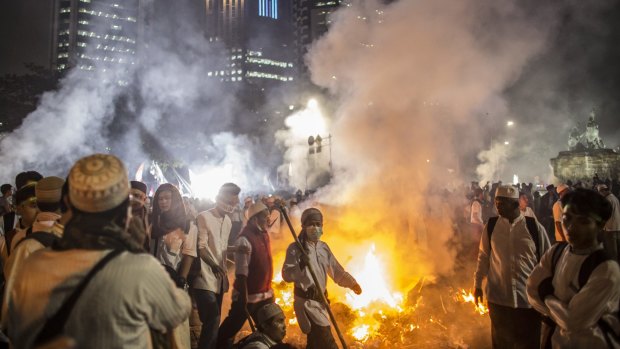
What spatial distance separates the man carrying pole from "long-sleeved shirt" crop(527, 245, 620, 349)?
2110 millimetres

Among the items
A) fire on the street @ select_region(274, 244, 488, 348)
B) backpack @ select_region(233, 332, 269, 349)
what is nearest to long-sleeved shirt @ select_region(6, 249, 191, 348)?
backpack @ select_region(233, 332, 269, 349)

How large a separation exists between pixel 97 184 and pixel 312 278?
124 inches

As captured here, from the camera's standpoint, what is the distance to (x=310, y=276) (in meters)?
4.59

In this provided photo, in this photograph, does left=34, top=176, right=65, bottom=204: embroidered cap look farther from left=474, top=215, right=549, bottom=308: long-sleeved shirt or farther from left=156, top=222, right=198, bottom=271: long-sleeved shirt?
left=474, top=215, right=549, bottom=308: long-sleeved shirt

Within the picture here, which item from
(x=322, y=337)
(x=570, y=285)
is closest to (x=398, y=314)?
(x=322, y=337)

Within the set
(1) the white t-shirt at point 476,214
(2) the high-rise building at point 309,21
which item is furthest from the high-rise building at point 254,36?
(1) the white t-shirt at point 476,214

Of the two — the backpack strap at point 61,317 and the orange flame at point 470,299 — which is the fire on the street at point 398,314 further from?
the backpack strap at point 61,317

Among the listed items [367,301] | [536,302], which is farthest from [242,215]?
[536,302]

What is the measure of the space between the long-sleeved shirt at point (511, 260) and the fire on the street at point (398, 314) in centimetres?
188

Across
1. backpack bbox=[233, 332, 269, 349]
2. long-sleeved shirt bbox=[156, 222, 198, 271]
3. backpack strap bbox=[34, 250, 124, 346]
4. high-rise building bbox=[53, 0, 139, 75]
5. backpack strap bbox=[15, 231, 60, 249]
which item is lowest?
backpack bbox=[233, 332, 269, 349]

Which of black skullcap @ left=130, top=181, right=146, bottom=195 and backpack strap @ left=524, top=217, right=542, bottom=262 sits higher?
black skullcap @ left=130, top=181, right=146, bottom=195

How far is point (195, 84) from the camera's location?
51688 mm

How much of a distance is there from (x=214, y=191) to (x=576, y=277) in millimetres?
31834

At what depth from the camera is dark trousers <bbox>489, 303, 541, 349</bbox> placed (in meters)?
4.30
